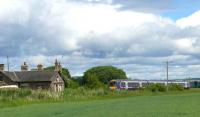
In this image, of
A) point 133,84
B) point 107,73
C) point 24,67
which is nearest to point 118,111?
point 133,84

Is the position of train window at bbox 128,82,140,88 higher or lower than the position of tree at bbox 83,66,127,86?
lower

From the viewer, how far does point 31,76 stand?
364 feet

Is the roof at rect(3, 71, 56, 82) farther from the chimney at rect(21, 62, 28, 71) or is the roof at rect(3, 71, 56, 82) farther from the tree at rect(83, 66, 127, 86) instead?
the tree at rect(83, 66, 127, 86)

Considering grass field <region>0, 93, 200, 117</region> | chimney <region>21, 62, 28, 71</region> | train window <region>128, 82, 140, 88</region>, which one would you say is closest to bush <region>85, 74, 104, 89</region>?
train window <region>128, 82, 140, 88</region>

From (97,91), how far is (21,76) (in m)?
25.1

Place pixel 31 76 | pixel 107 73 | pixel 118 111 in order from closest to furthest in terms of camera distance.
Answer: pixel 118 111
pixel 31 76
pixel 107 73

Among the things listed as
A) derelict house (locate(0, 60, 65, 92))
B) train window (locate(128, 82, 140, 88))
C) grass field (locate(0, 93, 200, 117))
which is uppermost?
derelict house (locate(0, 60, 65, 92))

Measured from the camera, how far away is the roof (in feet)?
359

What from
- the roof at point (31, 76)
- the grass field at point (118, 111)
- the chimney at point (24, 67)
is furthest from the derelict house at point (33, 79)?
the grass field at point (118, 111)

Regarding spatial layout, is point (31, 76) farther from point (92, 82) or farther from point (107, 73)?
point (107, 73)

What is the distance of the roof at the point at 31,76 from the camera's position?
10931cm

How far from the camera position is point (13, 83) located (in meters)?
110

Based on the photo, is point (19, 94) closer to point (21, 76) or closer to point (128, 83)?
point (21, 76)

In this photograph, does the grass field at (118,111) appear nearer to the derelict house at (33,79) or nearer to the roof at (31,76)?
the derelict house at (33,79)
